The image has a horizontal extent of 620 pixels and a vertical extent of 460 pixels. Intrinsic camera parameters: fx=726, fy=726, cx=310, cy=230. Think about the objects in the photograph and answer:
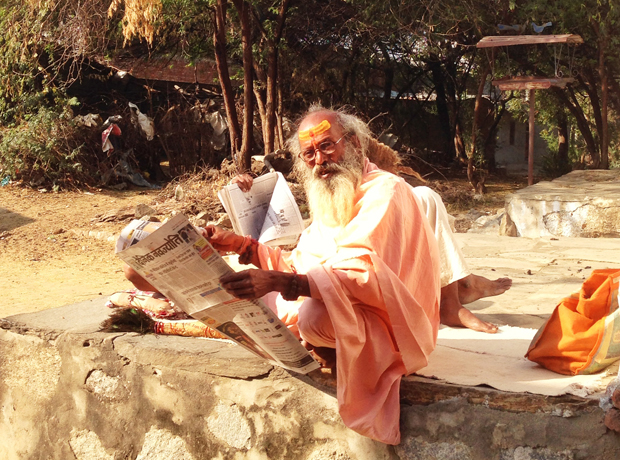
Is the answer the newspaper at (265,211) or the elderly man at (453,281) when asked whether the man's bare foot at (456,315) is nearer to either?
the elderly man at (453,281)

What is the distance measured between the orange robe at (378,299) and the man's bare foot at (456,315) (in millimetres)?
803

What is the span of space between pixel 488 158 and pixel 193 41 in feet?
23.0

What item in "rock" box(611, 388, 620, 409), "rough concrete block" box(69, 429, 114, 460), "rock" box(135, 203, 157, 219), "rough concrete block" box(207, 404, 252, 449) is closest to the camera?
"rock" box(611, 388, 620, 409)

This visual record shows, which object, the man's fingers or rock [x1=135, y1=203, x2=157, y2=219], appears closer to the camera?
the man's fingers

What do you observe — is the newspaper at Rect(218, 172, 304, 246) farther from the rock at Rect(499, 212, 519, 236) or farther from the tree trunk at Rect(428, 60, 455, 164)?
the tree trunk at Rect(428, 60, 455, 164)

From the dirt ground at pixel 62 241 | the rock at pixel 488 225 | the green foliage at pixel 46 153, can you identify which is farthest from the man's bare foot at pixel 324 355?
the green foliage at pixel 46 153

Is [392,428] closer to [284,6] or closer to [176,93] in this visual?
[284,6]

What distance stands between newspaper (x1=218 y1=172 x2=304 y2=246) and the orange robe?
1.91 feet

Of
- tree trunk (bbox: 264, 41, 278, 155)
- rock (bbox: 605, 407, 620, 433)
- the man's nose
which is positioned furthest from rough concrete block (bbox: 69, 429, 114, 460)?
tree trunk (bbox: 264, 41, 278, 155)

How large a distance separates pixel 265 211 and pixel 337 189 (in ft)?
2.34

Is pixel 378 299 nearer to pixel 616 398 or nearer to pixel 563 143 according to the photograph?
pixel 616 398

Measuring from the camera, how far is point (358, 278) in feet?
7.46

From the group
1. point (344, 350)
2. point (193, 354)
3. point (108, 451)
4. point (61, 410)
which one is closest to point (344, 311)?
point (344, 350)

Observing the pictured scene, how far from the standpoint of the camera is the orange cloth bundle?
7.70 ft
